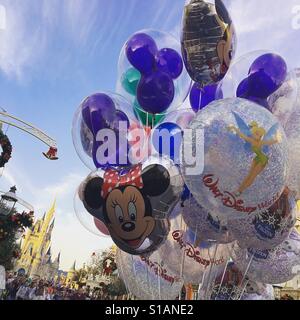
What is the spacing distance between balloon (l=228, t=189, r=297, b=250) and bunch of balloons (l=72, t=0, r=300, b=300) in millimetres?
12

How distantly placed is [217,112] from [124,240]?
4.96 feet

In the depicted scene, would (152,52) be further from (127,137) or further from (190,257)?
(190,257)

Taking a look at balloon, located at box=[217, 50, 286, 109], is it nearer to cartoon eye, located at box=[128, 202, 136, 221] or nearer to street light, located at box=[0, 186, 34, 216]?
cartoon eye, located at box=[128, 202, 136, 221]

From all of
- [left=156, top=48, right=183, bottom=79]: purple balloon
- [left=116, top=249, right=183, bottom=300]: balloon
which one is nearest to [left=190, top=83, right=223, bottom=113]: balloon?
[left=156, top=48, right=183, bottom=79]: purple balloon

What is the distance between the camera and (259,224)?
3975 mm

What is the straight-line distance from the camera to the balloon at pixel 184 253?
430 cm

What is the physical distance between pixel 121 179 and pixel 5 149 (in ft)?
12.7

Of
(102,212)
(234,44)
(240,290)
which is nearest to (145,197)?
(102,212)

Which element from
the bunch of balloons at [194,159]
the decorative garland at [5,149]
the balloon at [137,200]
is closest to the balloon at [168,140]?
the bunch of balloons at [194,159]

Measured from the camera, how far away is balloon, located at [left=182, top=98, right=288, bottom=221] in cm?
331

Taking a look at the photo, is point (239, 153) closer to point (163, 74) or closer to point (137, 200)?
point (137, 200)

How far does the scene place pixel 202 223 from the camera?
412cm

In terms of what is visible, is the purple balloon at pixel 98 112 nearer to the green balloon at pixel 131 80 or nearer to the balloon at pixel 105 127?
the balloon at pixel 105 127
